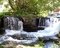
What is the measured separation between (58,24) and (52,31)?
0.35 meters

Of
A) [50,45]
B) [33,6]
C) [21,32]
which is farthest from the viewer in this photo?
[33,6]

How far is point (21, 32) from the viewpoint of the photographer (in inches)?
182

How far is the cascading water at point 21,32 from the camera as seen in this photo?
415 centimetres

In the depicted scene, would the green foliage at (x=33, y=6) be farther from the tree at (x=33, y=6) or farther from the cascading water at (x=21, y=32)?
the cascading water at (x=21, y=32)

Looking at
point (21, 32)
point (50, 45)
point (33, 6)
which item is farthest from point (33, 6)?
point (50, 45)

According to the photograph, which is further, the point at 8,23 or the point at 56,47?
the point at 8,23

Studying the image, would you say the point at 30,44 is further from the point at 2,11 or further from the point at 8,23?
the point at 2,11

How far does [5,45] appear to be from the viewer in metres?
3.75

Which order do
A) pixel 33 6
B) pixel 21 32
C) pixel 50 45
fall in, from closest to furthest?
pixel 50 45, pixel 21 32, pixel 33 6

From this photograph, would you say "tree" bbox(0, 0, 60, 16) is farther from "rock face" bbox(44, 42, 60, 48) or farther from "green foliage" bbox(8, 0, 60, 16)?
"rock face" bbox(44, 42, 60, 48)

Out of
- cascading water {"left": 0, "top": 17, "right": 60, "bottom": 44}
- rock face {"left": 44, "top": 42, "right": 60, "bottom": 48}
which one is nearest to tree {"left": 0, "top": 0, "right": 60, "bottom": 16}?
cascading water {"left": 0, "top": 17, "right": 60, "bottom": 44}

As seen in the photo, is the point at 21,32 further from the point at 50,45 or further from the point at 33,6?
the point at 50,45

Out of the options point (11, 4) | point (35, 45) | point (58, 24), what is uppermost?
point (11, 4)

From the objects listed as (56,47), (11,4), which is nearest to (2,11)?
(11,4)
